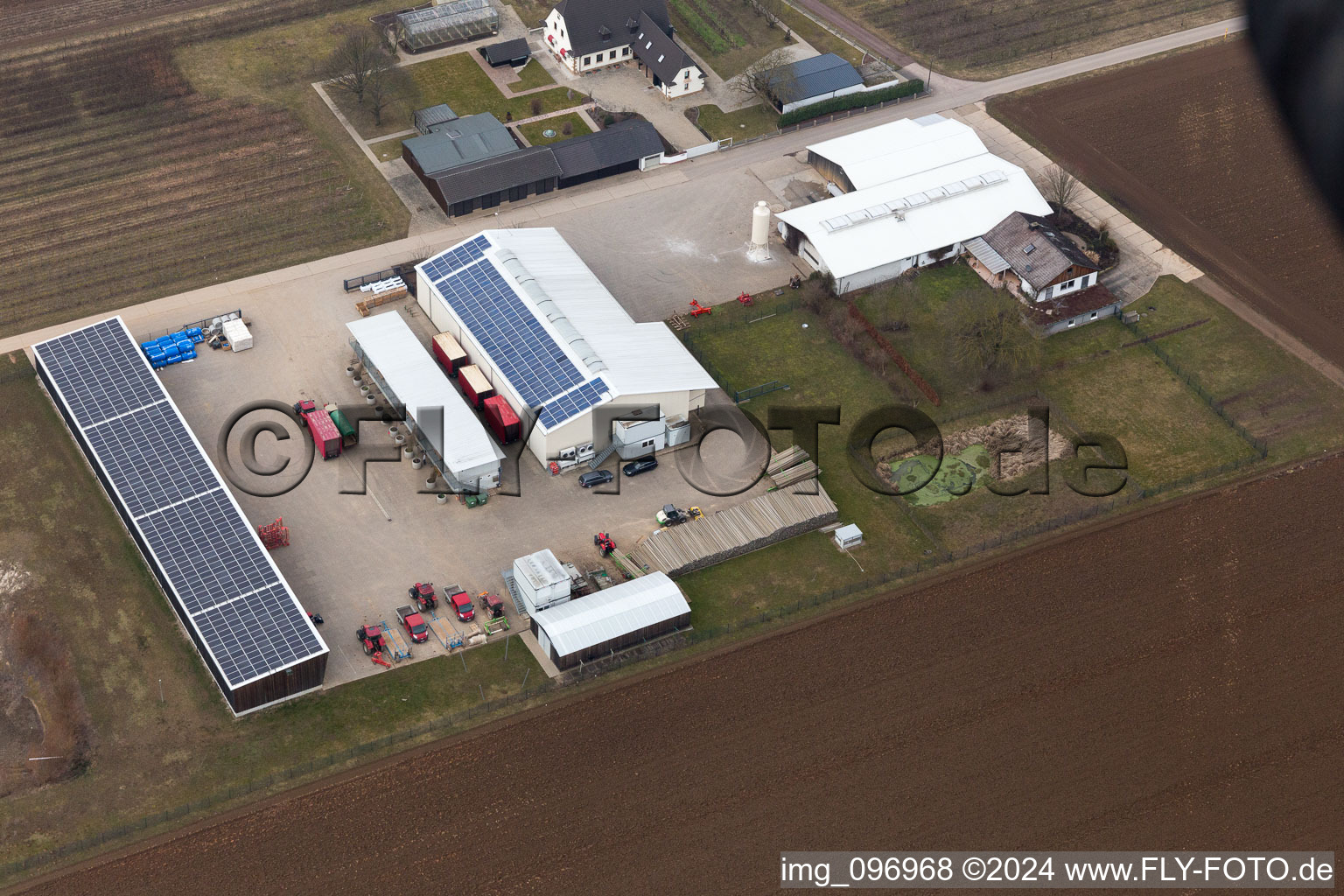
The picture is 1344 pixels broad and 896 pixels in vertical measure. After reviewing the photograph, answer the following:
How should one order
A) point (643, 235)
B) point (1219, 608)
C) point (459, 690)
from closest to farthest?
point (459, 690) → point (1219, 608) → point (643, 235)

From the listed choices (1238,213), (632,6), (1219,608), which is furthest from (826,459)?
(632,6)

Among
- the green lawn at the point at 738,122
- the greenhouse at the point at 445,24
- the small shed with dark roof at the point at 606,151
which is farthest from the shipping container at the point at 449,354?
the greenhouse at the point at 445,24

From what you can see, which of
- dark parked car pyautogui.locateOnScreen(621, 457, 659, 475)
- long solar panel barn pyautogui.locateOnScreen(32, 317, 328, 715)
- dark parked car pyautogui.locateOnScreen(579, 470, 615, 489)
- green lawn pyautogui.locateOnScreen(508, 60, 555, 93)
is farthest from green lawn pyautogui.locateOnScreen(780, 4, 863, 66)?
long solar panel barn pyautogui.locateOnScreen(32, 317, 328, 715)

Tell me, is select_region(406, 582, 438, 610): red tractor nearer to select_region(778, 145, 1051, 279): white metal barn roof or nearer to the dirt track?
the dirt track

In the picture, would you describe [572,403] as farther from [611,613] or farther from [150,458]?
[150,458]

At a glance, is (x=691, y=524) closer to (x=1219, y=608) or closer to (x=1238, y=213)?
(x=1219, y=608)

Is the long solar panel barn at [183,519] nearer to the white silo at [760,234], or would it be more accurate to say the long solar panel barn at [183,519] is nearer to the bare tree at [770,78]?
the white silo at [760,234]
